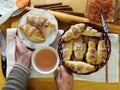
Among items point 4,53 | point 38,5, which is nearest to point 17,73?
point 4,53

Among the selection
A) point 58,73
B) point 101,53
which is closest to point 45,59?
point 58,73

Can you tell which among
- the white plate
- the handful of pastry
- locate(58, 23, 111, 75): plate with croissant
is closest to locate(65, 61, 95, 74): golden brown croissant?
locate(58, 23, 111, 75): plate with croissant

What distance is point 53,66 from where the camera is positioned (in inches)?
36.0

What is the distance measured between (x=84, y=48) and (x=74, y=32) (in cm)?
5

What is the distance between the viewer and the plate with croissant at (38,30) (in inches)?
36.4

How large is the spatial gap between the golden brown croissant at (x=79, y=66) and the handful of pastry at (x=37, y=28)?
0.34ft

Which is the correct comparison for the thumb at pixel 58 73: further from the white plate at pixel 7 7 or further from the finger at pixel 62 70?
the white plate at pixel 7 7

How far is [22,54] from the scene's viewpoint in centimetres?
93

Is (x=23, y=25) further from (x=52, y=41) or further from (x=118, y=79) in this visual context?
(x=118, y=79)

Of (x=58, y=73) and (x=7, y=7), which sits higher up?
(x=7, y=7)

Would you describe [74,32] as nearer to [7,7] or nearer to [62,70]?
[62,70]

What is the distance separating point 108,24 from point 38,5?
8.3 inches

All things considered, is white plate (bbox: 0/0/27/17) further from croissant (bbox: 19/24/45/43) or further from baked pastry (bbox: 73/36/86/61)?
baked pastry (bbox: 73/36/86/61)

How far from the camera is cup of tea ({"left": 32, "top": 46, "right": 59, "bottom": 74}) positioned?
914 millimetres
